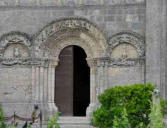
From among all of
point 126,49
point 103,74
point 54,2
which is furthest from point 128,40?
point 54,2

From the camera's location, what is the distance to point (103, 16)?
15.1 m

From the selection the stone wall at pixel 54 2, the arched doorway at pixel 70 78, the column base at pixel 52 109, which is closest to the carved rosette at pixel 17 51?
the arched doorway at pixel 70 78

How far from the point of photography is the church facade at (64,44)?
14867 mm

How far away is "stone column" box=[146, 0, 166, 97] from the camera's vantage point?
14.1 meters

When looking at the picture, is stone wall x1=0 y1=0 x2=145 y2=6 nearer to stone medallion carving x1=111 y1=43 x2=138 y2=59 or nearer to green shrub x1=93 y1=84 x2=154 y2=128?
stone medallion carving x1=111 y1=43 x2=138 y2=59

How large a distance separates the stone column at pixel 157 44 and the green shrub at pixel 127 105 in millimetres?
3094

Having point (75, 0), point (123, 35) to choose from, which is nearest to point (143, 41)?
point (123, 35)

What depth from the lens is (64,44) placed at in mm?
15547

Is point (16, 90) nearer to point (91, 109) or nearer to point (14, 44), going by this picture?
point (14, 44)

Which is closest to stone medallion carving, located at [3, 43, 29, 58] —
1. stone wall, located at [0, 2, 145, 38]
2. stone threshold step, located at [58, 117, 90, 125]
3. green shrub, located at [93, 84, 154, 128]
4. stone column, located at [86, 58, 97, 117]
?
stone wall, located at [0, 2, 145, 38]

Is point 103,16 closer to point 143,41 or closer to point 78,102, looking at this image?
point 143,41

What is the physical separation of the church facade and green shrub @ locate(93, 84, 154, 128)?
367 centimetres

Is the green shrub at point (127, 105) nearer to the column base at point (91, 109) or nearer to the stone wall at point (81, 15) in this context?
the column base at point (91, 109)

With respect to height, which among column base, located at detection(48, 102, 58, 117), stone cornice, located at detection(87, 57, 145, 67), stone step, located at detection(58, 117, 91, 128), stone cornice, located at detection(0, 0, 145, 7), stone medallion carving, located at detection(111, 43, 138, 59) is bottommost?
stone step, located at detection(58, 117, 91, 128)
